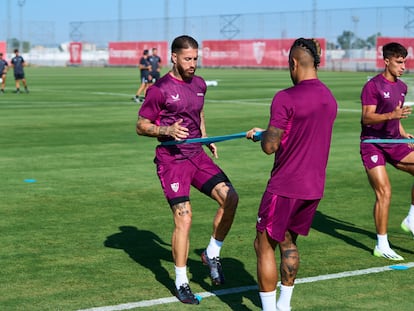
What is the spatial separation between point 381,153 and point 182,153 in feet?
8.29

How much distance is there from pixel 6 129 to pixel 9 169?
6.85 meters

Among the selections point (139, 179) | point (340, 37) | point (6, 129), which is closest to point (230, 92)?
point (6, 129)

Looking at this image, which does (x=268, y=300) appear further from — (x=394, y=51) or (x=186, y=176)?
(x=394, y=51)

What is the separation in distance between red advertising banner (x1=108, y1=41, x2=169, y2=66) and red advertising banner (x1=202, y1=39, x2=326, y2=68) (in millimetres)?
4677

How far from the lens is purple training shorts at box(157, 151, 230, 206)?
288 inches

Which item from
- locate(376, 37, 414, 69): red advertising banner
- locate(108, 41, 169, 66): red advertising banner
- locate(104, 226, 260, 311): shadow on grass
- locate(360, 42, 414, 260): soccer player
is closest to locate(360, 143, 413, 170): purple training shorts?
locate(360, 42, 414, 260): soccer player

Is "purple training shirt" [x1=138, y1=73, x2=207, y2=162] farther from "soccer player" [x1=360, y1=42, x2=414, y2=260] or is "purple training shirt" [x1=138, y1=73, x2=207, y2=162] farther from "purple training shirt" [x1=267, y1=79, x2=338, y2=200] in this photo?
"soccer player" [x1=360, y1=42, x2=414, y2=260]

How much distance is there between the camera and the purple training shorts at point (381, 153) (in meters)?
8.84

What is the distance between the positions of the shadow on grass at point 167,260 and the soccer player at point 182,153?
210mm

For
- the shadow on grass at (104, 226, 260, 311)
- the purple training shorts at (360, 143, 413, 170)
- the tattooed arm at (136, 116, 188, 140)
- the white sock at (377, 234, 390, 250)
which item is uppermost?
the tattooed arm at (136, 116, 188, 140)

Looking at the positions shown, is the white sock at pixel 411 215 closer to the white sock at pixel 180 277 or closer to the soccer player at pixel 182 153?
the soccer player at pixel 182 153

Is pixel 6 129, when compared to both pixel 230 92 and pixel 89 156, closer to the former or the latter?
pixel 89 156

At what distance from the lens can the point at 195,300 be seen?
697 centimetres

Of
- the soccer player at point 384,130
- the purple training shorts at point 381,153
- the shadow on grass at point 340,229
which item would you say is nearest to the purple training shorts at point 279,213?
the soccer player at point 384,130
